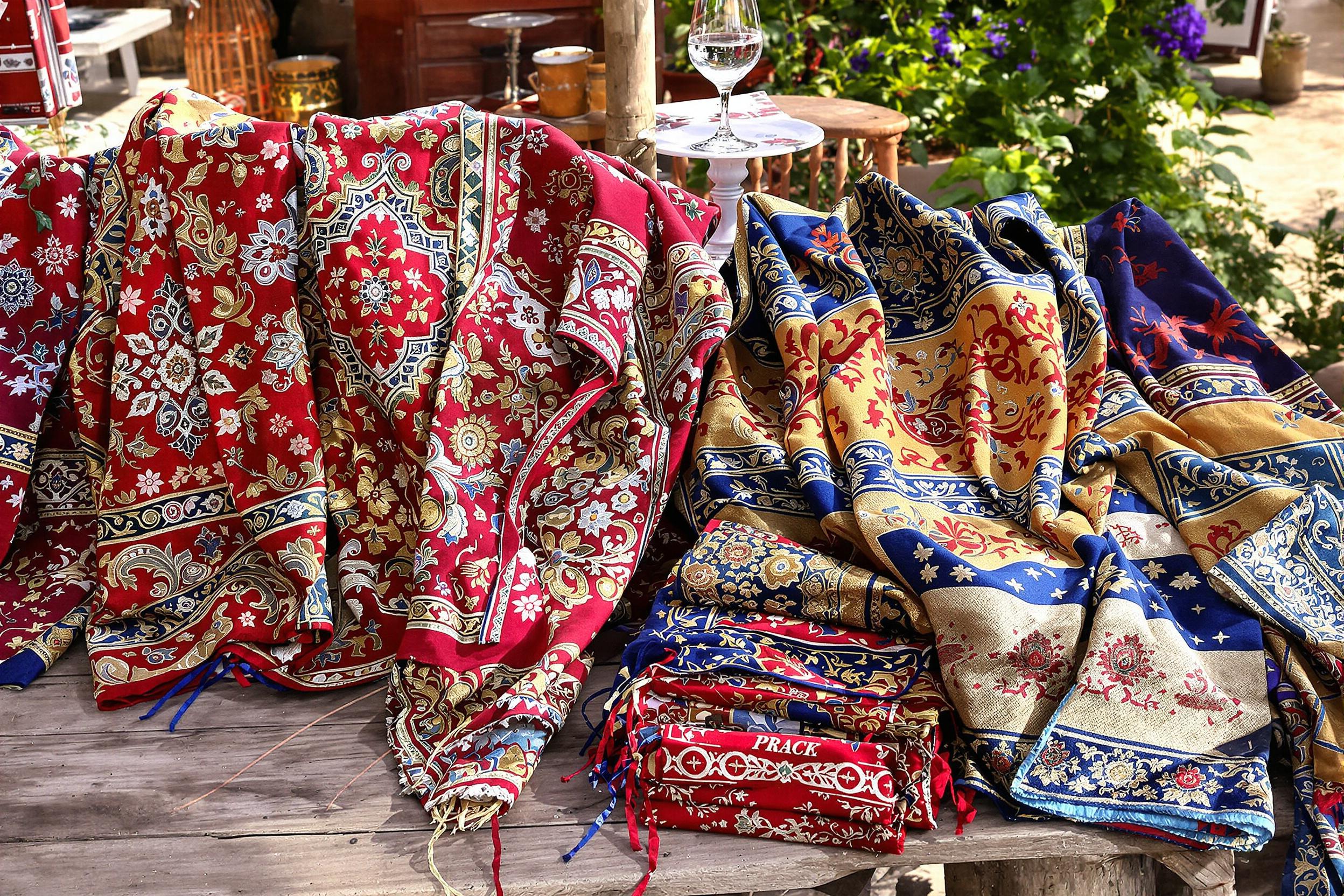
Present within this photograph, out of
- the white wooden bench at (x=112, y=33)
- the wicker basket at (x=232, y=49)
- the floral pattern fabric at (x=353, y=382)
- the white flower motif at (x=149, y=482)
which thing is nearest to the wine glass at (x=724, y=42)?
the floral pattern fabric at (x=353, y=382)

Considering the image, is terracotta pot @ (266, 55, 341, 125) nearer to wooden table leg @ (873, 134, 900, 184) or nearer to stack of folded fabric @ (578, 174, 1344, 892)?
wooden table leg @ (873, 134, 900, 184)

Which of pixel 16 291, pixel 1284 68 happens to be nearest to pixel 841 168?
pixel 16 291

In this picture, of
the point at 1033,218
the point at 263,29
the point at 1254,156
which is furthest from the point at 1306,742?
the point at 263,29

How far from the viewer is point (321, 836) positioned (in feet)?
4.77

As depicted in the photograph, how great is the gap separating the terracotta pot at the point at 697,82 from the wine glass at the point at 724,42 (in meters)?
2.49

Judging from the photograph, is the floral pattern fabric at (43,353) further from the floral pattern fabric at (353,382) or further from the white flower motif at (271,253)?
the white flower motif at (271,253)

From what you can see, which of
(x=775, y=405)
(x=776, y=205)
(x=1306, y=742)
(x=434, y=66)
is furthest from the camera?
(x=434, y=66)

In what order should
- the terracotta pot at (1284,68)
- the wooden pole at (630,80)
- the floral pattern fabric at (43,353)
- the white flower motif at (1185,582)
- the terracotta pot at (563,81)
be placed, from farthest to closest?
the terracotta pot at (1284,68)
the terracotta pot at (563,81)
the wooden pole at (630,80)
the floral pattern fabric at (43,353)
the white flower motif at (1185,582)

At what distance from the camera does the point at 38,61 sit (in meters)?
2.56

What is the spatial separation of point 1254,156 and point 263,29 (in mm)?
5685

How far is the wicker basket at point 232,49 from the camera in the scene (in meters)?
6.48

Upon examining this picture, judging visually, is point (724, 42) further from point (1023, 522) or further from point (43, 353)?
point (43, 353)

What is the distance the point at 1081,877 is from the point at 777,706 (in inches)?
18.1

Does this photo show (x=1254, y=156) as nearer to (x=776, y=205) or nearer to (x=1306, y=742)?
(x=776, y=205)
